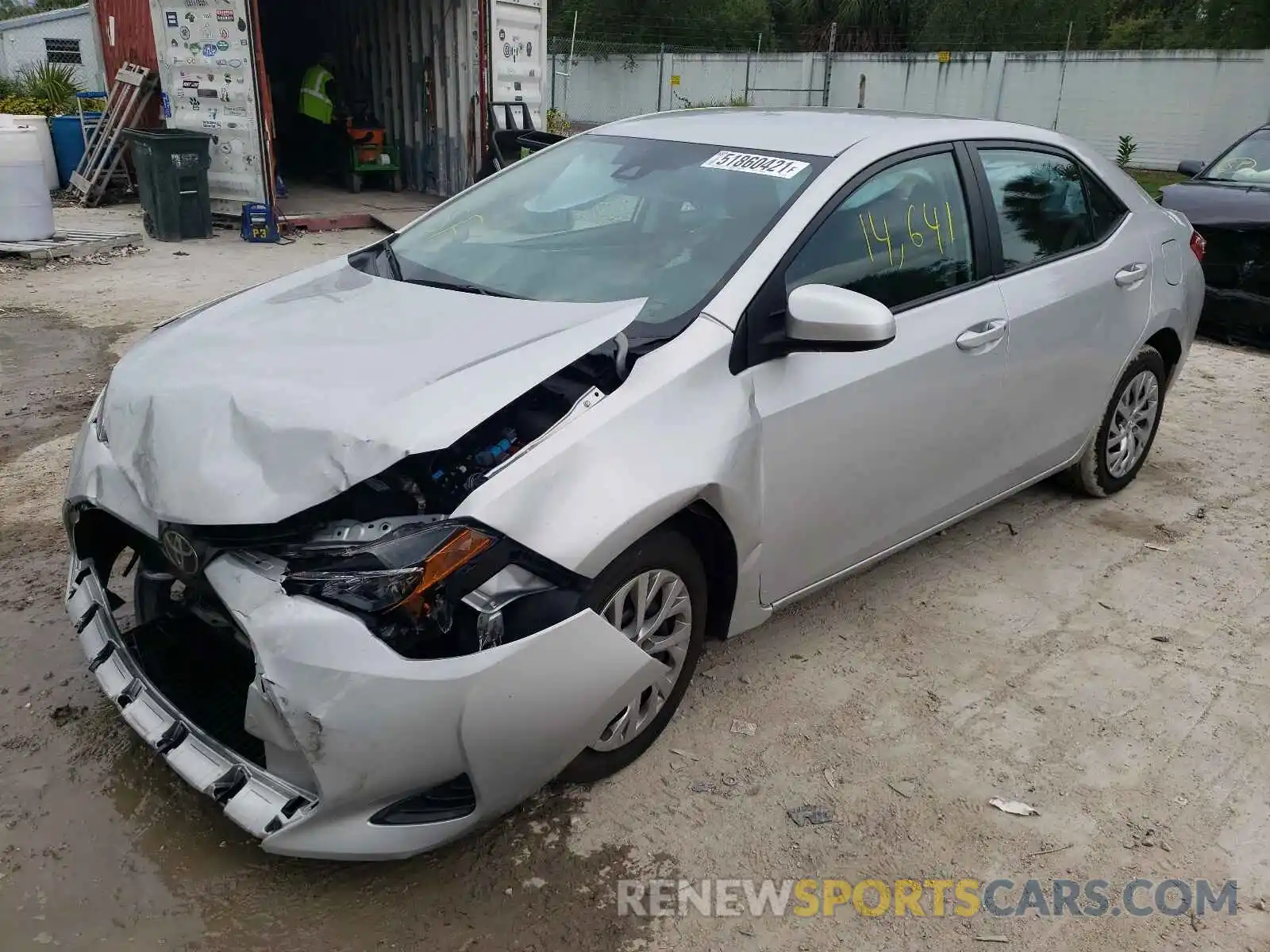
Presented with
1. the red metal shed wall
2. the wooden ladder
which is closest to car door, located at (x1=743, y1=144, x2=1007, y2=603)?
the red metal shed wall

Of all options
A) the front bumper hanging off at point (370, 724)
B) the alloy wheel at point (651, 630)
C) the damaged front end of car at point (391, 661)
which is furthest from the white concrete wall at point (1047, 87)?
the front bumper hanging off at point (370, 724)

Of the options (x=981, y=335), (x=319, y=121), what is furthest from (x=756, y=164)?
(x=319, y=121)

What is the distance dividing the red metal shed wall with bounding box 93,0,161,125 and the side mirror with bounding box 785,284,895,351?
36.7 feet

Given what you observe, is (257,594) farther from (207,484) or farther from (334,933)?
(334,933)

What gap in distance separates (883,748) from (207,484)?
1997 millimetres

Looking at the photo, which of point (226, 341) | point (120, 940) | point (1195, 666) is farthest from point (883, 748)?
point (226, 341)

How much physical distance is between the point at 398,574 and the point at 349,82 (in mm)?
15088

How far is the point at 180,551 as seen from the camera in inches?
93.1

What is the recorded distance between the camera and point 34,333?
6949 millimetres

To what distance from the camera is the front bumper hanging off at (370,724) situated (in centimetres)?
215

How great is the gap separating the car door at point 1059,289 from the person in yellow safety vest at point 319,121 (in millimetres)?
12062

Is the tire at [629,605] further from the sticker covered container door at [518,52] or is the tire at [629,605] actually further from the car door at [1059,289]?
the sticker covered container door at [518,52]

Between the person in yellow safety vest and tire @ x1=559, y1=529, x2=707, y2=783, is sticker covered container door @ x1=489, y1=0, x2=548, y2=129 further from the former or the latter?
tire @ x1=559, y1=529, x2=707, y2=783

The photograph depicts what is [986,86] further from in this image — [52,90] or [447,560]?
[447,560]
